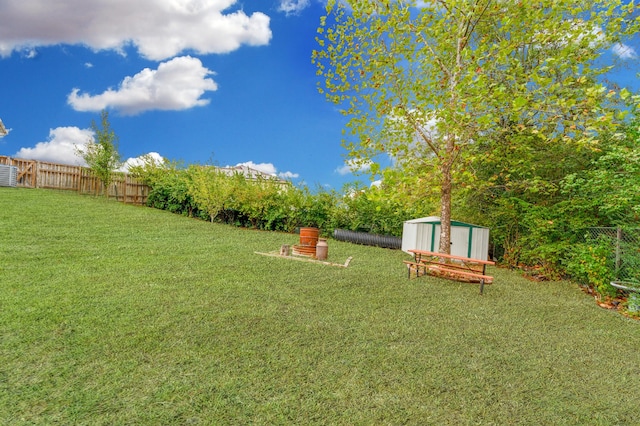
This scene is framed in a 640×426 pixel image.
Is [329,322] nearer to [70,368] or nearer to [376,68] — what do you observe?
[70,368]

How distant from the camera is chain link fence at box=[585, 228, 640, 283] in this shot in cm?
601

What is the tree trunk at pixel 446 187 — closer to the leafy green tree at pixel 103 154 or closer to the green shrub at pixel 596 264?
the green shrub at pixel 596 264

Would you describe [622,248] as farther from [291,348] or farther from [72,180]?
[72,180]

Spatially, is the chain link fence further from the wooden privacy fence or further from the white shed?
the wooden privacy fence

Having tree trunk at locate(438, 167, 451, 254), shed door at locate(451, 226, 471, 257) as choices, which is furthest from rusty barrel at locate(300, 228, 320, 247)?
shed door at locate(451, 226, 471, 257)

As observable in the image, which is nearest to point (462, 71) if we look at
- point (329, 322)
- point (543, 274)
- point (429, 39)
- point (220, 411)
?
point (429, 39)

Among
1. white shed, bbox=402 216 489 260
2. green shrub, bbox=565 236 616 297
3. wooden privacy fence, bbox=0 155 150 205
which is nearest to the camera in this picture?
green shrub, bbox=565 236 616 297

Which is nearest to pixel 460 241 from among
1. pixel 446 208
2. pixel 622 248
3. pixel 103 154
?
pixel 446 208

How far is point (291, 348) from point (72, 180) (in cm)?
2244

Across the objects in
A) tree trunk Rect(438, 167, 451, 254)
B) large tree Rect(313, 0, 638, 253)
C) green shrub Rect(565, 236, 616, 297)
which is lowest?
green shrub Rect(565, 236, 616, 297)

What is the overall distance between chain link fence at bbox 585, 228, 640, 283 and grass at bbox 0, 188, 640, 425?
95 centimetres

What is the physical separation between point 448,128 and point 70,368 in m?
6.63

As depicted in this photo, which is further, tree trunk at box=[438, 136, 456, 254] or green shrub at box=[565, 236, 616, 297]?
tree trunk at box=[438, 136, 456, 254]

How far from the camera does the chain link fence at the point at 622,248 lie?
6.01m
